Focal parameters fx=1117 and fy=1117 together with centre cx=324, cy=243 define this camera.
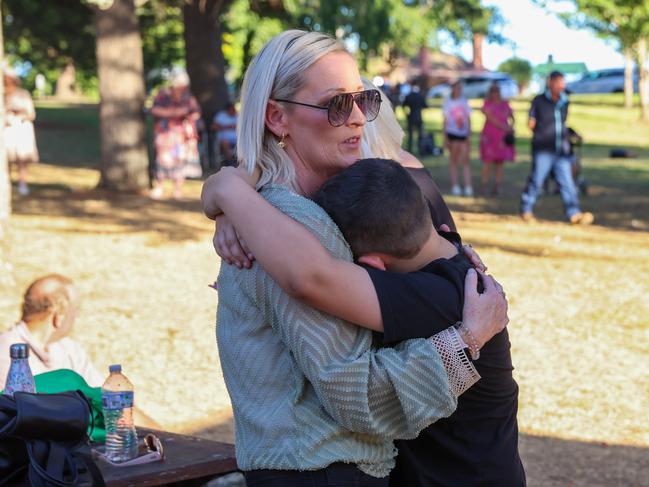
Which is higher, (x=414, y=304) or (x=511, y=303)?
(x=414, y=304)

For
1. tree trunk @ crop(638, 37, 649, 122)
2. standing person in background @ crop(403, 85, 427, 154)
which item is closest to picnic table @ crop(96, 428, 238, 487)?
standing person in background @ crop(403, 85, 427, 154)

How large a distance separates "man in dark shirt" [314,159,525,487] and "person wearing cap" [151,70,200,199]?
13847mm

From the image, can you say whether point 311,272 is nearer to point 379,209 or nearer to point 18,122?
point 379,209

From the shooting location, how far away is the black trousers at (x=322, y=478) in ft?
7.57

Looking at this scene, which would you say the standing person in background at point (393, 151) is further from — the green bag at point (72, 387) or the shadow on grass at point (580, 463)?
the shadow on grass at point (580, 463)

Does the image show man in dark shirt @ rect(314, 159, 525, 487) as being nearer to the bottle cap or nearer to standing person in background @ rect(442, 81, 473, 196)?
the bottle cap

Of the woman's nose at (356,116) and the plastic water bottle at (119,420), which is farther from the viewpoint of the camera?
the plastic water bottle at (119,420)

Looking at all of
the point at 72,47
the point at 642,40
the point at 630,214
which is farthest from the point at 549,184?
the point at 642,40

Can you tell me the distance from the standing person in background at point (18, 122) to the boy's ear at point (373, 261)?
42.5 ft

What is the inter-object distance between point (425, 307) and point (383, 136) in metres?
1.24

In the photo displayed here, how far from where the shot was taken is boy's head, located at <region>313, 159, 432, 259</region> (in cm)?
223

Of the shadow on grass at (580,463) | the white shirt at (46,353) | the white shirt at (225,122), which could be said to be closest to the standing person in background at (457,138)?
the white shirt at (225,122)

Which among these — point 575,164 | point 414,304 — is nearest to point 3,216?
point 414,304

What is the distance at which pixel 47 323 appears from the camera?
5.07 metres
